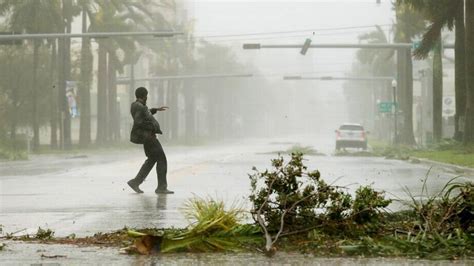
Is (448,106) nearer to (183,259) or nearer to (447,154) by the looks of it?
(447,154)

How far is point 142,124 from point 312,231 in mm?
8514

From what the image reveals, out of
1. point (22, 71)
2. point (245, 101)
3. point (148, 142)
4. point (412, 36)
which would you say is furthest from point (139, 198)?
point (245, 101)

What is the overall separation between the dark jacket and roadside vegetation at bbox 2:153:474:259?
7.43 meters

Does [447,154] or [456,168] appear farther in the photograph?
[447,154]

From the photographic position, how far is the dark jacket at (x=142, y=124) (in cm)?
1730

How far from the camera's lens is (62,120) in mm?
60062

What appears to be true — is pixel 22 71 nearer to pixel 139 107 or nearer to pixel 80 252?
pixel 139 107

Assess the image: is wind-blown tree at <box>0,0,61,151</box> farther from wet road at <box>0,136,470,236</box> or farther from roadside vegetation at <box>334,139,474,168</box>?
wet road at <box>0,136,470,236</box>

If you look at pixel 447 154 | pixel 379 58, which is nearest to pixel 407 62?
pixel 447 154

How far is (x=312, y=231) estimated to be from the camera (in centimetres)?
923

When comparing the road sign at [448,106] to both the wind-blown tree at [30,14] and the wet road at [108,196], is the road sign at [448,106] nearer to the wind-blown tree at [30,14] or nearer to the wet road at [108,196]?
the wind-blown tree at [30,14]

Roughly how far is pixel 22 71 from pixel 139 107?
52357mm

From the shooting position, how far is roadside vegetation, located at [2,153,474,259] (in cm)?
868

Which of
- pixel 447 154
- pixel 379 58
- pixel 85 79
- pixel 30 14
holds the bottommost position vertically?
pixel 447 154
